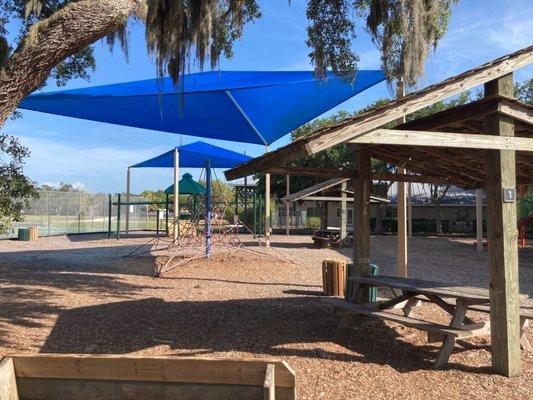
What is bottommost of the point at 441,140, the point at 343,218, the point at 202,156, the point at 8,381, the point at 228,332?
the point at 228,332

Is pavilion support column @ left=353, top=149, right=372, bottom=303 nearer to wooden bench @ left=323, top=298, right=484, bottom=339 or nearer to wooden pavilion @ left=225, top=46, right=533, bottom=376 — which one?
wooden bench @ left=323, top=298, right=484, bottom=339

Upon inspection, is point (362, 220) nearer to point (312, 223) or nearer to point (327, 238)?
point (327, 238)

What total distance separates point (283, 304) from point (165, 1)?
16.5 ft

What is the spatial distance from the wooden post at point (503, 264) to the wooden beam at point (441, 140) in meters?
0.10

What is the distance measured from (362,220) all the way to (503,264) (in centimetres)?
211

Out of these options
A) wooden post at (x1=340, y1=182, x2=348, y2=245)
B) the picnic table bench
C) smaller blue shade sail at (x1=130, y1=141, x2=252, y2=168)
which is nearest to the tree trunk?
smaller blue shade sail at (x1=130, y1=141, x2=252, y2=168)

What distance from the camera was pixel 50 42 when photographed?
4.53m

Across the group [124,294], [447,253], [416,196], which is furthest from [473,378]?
[416,196]

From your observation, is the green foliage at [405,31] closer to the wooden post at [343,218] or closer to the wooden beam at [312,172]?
the wooden beam at [312,172]

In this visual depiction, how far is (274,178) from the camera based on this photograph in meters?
39.5

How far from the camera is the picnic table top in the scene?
17.4 feet

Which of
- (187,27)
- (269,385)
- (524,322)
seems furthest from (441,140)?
(187,27)

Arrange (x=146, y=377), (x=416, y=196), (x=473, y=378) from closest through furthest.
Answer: (x=146, y=377)
(x=473, y=378)
(x=416, y=196)

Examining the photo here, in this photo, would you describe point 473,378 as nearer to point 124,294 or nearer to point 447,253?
point 124,294
